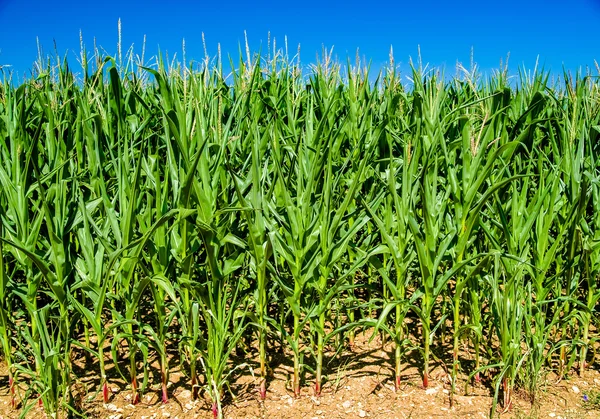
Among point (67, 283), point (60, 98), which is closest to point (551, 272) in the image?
point (67, 283)

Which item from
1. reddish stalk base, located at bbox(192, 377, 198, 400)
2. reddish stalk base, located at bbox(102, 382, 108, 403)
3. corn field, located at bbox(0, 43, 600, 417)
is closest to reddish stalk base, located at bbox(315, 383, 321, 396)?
corn field, located at bbox(0, 43, 600, 417)

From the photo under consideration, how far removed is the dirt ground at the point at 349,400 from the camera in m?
2.12

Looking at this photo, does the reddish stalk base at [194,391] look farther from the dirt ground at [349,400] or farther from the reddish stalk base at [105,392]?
the reddish stalk base at [105,392]

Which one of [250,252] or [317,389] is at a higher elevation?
[250,252]

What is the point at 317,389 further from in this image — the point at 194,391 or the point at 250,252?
the point at 250,252

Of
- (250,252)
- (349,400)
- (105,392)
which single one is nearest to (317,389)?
(349,400)

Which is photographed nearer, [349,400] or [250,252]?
[250,252]

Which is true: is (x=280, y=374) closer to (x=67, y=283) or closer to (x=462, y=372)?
(x=462, y=372)

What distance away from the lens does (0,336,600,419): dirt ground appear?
212 cm

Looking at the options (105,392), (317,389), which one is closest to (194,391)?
(105,392)

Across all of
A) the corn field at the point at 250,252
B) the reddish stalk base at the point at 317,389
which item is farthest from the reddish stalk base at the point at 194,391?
the reddish stalk base at the point at 317,389

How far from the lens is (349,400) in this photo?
7.27ft

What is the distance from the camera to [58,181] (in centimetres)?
211

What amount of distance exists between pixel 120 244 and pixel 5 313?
1.73ft
